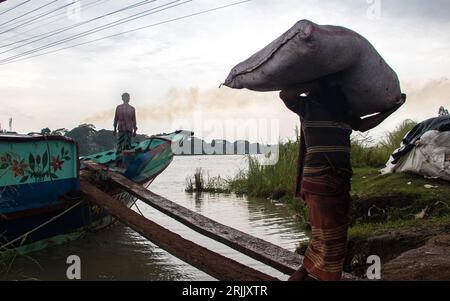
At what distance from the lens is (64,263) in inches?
246

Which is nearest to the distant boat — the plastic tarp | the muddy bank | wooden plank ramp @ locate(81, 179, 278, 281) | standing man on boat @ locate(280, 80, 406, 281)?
wooden plank ramp @ locate(81, 179, 278, 281)

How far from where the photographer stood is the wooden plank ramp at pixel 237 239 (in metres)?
3.77

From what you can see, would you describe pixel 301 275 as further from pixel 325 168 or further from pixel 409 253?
pixel 409 253

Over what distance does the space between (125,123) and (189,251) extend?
5.47 meters

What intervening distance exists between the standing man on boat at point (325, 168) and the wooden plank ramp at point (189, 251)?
0.93m

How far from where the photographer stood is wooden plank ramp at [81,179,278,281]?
3602 millimetres

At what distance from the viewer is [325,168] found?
249 centimetres

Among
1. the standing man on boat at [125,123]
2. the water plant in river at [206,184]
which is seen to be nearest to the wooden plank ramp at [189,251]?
the standing man on boat at [125,123]

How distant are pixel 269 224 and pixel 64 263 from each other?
404 cm

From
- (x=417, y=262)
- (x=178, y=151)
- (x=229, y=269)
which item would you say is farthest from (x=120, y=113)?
(x=417, y=262)

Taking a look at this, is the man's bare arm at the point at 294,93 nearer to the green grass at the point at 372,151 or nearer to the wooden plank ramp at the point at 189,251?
the wooden plank ramp at the point at 189,251

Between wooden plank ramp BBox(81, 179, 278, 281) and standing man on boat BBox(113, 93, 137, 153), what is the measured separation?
134 inches

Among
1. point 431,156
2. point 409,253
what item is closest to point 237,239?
point 409,253
